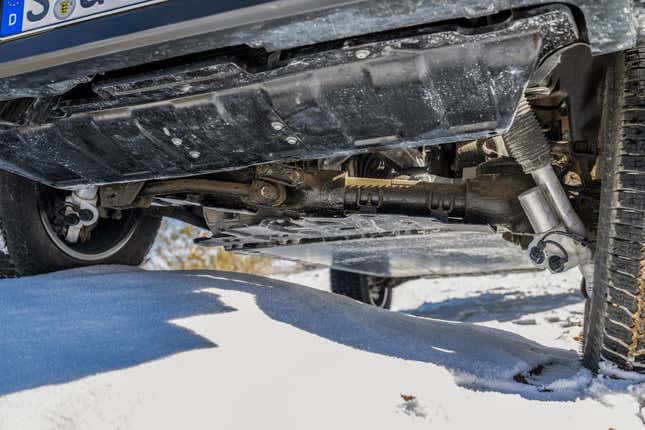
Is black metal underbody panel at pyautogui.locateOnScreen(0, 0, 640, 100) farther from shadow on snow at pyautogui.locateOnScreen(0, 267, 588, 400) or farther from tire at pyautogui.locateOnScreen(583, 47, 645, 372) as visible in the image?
shadow on snow at pyautogui.locateOnScreen(0, 267, 588, 400)

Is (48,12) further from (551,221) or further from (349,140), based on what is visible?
(551,221)

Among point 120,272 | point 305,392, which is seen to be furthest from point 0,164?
point 305,392

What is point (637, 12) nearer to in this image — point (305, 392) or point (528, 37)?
point (528, 37)

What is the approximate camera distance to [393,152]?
285 centimetres

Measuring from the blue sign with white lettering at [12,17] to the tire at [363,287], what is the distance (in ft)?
10.5

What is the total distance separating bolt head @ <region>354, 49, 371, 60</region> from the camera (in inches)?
64.4

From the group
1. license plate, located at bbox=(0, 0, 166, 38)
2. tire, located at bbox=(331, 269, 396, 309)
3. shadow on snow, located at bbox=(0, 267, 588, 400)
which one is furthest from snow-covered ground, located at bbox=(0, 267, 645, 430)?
tire, located at bbox=(331, 269, 396, 309)

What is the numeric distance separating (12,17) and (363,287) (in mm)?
3262

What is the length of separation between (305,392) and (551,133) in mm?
1586

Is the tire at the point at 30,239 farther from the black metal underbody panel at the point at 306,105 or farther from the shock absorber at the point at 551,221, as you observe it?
the shock absorber at the point at 551,221

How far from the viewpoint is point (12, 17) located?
1.87 meters

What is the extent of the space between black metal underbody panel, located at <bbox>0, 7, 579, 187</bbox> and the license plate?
19cm

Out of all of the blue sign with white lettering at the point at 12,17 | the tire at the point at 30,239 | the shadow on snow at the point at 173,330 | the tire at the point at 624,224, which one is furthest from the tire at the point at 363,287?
the blue sign with white lettering at the point at 12,17

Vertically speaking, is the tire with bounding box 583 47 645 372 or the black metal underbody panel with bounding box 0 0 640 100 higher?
the black metal underbody panel with bounding box 0 0 640 100
